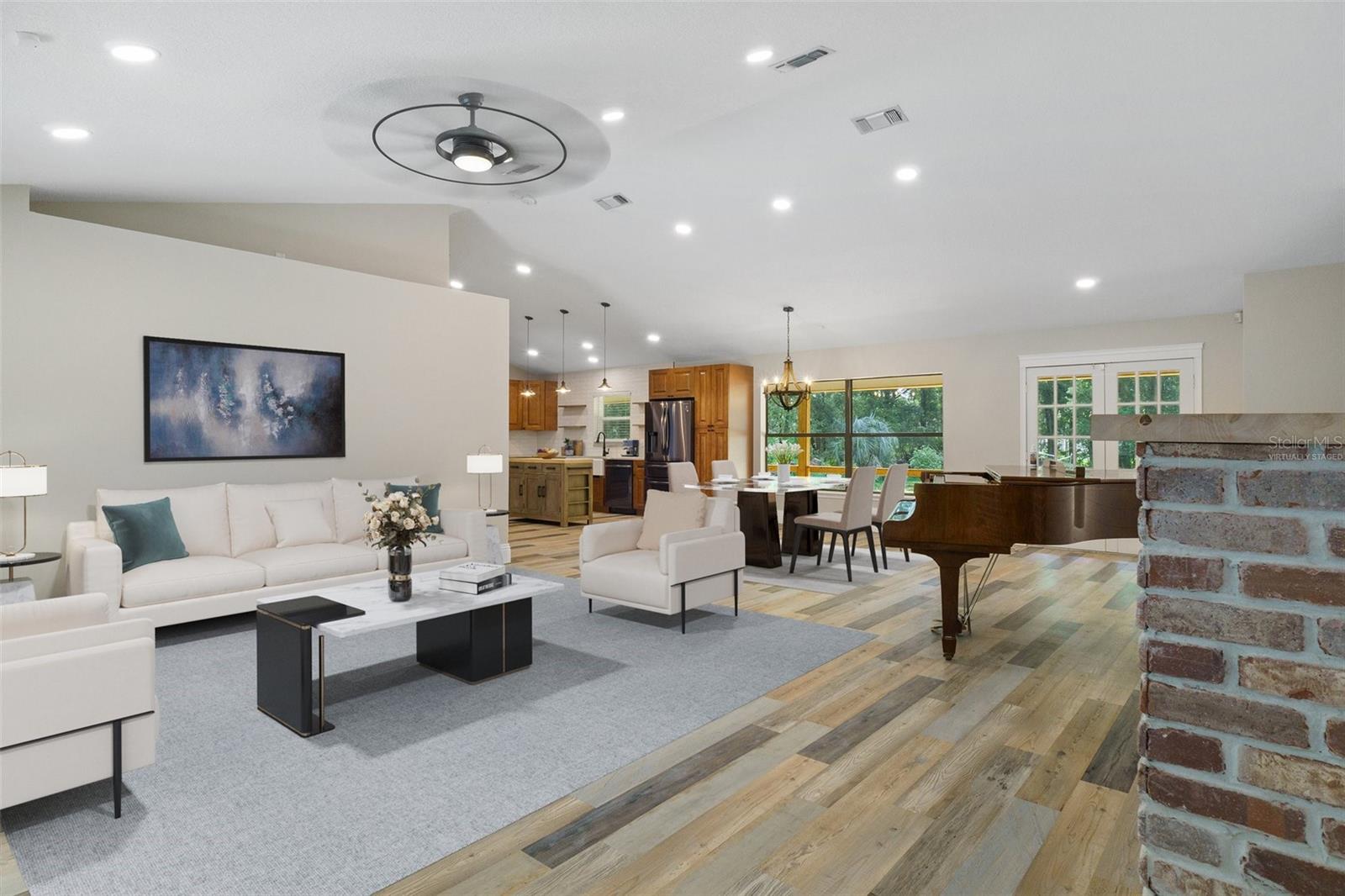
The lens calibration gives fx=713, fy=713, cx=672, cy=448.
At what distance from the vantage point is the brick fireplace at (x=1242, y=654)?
38.5 inches

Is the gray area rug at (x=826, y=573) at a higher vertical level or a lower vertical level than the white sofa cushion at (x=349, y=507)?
lower

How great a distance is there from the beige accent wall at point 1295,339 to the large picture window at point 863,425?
9.81 ft

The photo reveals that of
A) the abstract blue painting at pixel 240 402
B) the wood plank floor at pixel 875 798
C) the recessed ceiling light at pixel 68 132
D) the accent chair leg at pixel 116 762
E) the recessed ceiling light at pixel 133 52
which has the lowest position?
the wood plank floor at pixel 875 798

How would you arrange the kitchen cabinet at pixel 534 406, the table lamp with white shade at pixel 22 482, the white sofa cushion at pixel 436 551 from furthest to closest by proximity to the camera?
the kitchen cabinet at pixel 534 406 → the white sofa cushion at pixel 436 551 → the table lamp with white shade at pixel 22 482

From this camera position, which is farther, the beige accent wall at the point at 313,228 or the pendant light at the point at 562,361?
the pendant light at the point at 562,361

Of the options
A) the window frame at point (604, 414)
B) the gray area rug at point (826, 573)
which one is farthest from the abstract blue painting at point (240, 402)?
the window frame at point (604, 414)

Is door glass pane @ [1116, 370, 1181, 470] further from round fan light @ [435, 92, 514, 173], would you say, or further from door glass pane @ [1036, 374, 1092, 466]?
round fan light @ [435, 92, 514, 173]

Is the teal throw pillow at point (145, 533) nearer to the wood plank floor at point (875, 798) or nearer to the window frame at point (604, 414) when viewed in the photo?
the wood plank floor at point (875, 798)

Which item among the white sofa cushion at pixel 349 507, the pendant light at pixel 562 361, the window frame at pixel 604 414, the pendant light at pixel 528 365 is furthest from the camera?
the window frame at pixel 604 414

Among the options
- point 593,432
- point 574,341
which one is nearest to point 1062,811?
point 574,341

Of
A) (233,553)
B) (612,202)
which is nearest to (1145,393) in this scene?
(612,202)

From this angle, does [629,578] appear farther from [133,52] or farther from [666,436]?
[666,436]

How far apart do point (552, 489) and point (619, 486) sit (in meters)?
1.39

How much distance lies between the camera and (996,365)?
7.64m
